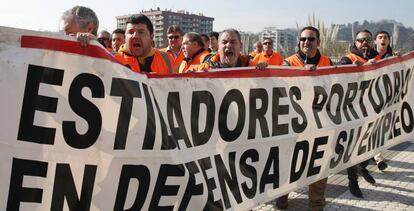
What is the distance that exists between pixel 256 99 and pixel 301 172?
0.88 m

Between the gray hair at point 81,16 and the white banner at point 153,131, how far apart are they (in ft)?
2.00

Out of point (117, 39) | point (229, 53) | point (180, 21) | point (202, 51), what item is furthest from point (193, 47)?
point (180, 21)

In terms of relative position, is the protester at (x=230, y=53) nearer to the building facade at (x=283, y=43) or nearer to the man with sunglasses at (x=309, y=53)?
the man with sunglasses at (x=309, y=53)

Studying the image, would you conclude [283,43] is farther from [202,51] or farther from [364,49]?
[202,51]

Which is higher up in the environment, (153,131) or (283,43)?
(283,43)

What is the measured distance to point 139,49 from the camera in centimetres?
364

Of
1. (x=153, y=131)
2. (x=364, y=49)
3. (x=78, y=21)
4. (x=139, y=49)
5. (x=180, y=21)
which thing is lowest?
(x=153, y=131)

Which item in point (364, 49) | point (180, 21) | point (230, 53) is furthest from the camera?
point (180, 21)

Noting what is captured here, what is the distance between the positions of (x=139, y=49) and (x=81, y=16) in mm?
728

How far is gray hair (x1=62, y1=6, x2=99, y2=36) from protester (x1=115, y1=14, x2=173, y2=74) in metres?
0.52

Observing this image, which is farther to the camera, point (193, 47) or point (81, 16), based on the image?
point (193, 47)

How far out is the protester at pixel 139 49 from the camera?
3576 mm

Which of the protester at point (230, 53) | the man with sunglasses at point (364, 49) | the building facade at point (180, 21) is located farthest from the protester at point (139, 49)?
the building facade at point (180, 21)

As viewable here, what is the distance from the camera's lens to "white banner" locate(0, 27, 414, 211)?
7.53 ft
